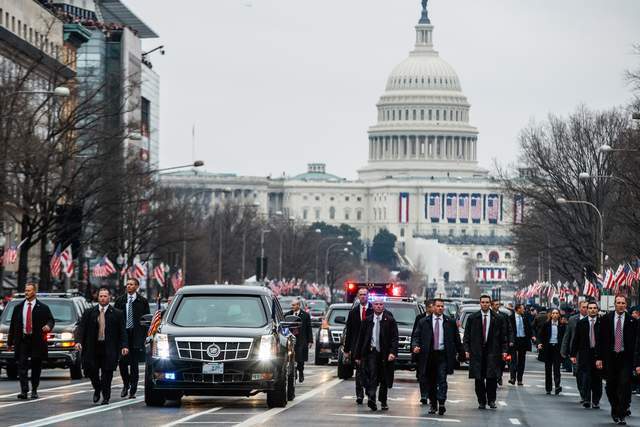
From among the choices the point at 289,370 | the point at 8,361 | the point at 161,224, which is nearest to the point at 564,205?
the point at 161,224

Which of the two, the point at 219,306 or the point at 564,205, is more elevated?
the point at 564,205

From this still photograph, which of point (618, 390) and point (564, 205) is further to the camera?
point (564, 205)

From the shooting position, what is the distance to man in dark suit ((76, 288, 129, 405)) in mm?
29000

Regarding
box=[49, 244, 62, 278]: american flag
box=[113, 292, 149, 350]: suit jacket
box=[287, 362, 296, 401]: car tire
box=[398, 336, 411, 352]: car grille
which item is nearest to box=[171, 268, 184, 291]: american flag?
box=[49, 244, 62, 278]: american flag

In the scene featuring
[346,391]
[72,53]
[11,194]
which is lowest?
[346,391]

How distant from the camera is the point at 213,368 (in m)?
26.9

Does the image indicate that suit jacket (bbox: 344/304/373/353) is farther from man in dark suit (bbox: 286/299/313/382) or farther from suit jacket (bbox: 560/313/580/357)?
man in dark suit (bbox: 286/299/313/382)

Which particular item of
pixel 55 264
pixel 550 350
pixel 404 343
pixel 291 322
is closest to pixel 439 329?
pixel 291 322

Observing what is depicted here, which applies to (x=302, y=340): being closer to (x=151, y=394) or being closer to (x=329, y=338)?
(x=329, y=338)

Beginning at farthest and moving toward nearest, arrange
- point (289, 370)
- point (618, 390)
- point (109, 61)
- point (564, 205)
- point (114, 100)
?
point (109, 61) → point (564, 205) → point (114, 100) → point (289, 370) → point (618, 390)

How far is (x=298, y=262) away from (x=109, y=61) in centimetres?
3721

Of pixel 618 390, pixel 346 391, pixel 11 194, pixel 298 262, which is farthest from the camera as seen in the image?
pixel 298 262

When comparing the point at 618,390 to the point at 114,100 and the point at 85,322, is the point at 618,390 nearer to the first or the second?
the point at 85,322

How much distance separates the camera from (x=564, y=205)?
8588 cm
